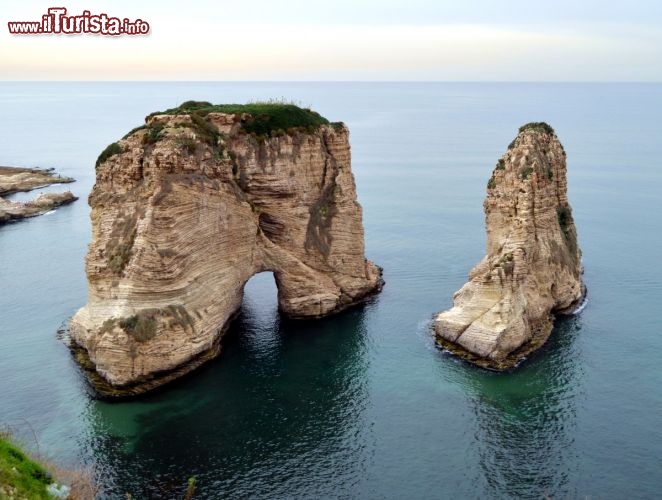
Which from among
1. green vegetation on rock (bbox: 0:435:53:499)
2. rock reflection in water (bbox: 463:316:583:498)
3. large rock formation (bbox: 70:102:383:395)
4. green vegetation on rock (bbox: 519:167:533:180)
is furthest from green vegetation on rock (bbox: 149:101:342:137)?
green vegetation on rock (bbox: 0:435:53:499)

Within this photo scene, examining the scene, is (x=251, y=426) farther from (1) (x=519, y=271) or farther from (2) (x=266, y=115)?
(2) (x=266, y=115)

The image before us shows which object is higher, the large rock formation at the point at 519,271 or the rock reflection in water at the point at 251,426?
the large rock formation at the point at 519,271

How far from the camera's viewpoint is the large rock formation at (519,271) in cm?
4544

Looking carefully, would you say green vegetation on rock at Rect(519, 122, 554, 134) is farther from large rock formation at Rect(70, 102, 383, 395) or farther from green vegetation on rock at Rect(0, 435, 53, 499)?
green vegetation on rock at Rect(0, 435, 53, 499)

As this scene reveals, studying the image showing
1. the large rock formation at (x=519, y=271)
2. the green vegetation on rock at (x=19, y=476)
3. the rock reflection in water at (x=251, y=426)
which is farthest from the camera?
the large rock formation at (x=519, y=271)

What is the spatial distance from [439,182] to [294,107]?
194ft

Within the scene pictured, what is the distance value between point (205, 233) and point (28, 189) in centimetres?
7914

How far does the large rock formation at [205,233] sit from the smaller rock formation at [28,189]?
4905cm

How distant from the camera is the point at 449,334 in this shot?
47.3 meters

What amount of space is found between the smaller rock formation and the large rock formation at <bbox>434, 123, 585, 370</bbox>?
67.5 meters

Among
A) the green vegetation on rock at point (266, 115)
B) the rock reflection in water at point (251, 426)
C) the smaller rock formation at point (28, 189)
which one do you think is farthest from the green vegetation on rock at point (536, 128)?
the smaller rock formation at point (28, 189)

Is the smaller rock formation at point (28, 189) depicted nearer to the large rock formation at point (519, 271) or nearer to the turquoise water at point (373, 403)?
the turquoise water at point (373, 403)

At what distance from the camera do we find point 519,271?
153ft

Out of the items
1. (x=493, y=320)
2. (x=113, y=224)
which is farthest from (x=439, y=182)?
(x=113, y=224)
